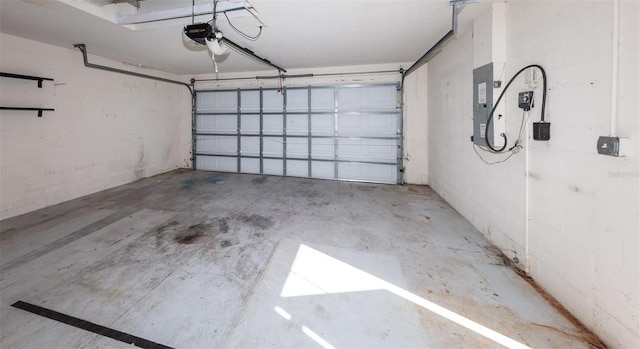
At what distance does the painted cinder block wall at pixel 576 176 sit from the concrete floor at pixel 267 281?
0.24m

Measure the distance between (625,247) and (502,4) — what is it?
8.11ft

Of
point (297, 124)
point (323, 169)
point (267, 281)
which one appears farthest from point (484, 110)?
point (297, 124)

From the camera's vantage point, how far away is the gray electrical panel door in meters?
2.75

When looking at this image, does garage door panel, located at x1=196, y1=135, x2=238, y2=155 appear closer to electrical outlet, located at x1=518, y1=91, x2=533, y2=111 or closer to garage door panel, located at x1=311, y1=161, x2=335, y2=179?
garage door panel, located at x1=311, y1=161, x2=335, y2=179

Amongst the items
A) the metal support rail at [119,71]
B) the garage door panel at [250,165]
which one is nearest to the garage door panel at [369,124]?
the garage door panel at [250,165]

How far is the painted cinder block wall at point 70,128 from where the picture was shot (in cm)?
386

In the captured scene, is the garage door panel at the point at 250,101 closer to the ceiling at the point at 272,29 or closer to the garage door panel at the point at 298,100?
the garage door panel at the point at 298,100

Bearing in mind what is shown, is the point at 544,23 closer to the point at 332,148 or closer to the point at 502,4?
the point at 502,4

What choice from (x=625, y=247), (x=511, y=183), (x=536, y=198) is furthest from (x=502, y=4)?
(x=625, y=247)

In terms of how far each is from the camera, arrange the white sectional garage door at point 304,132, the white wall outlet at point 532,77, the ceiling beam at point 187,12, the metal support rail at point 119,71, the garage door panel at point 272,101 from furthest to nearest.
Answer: the garage door panel at point 272,101 → the white sectional garage door at point 304,132 → the metal support rail at point 119,71 → the ceiling beam at point 187,12 → the white wall outlet at point 532,77

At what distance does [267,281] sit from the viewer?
7.29ft

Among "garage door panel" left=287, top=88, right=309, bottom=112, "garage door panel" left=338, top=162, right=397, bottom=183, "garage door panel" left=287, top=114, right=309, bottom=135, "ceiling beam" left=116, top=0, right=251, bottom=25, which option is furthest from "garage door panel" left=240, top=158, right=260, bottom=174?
"ceiling beam" left=116, top=0, right=251, bottom=25

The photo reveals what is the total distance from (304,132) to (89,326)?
523 cm

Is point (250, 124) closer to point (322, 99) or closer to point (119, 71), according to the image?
point (322, 99)
